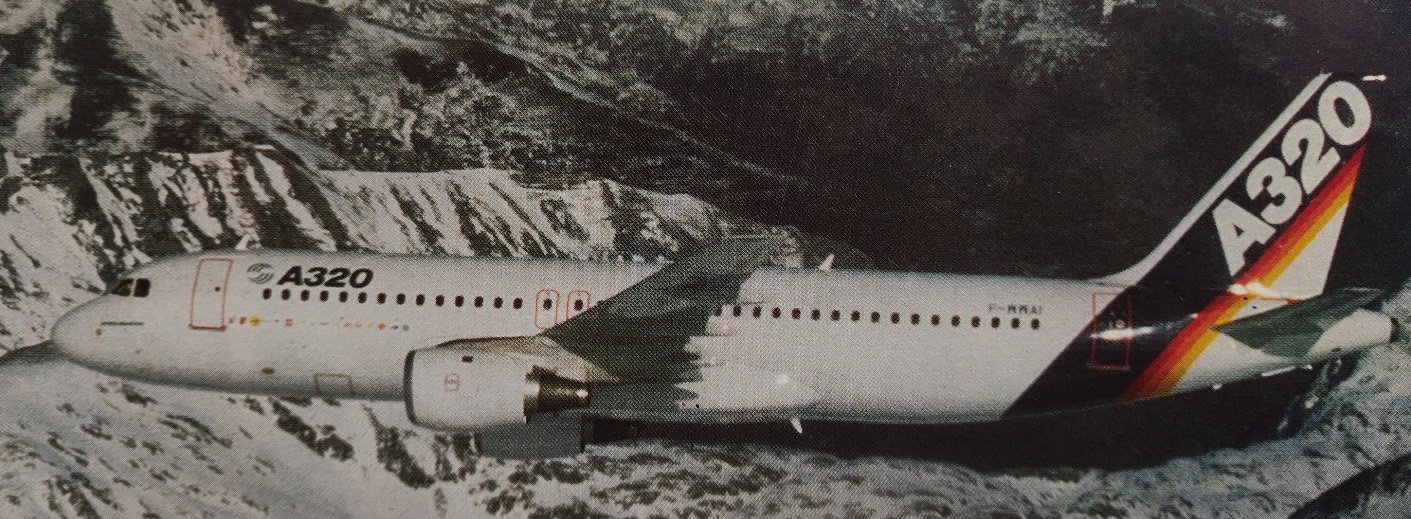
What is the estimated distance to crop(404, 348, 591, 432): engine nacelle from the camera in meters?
9.80

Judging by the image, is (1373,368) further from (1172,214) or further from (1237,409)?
(1172,214)

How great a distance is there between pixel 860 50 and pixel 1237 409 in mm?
9232

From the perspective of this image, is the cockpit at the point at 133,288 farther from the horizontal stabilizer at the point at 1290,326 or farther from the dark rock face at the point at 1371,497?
the dark rock face at the point at 1371,497

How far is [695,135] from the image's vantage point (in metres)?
15.5

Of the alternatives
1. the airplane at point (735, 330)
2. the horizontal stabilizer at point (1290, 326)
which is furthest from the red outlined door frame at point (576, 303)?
the horizontal stabilizer at point (1290, 326)

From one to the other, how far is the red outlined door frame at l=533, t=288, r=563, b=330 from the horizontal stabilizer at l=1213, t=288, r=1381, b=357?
28.7ft

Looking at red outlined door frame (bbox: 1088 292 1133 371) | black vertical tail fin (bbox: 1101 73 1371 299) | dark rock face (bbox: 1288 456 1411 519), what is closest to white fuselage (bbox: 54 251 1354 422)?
red outlined door frame (bbox: 1088 292 1133 371)

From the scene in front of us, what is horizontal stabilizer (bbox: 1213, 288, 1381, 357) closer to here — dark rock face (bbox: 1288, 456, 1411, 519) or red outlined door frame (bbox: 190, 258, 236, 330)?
dark rock face (bbox: 1288, 456, 1411, 519)

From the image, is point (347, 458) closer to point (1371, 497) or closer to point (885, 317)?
point (885, 317)

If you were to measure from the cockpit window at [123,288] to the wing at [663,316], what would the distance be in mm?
5937

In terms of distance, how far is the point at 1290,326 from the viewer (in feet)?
33.7

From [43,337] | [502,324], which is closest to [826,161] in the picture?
[502,324]

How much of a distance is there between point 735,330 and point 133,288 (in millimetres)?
8363

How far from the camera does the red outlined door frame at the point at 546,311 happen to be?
420 inches
